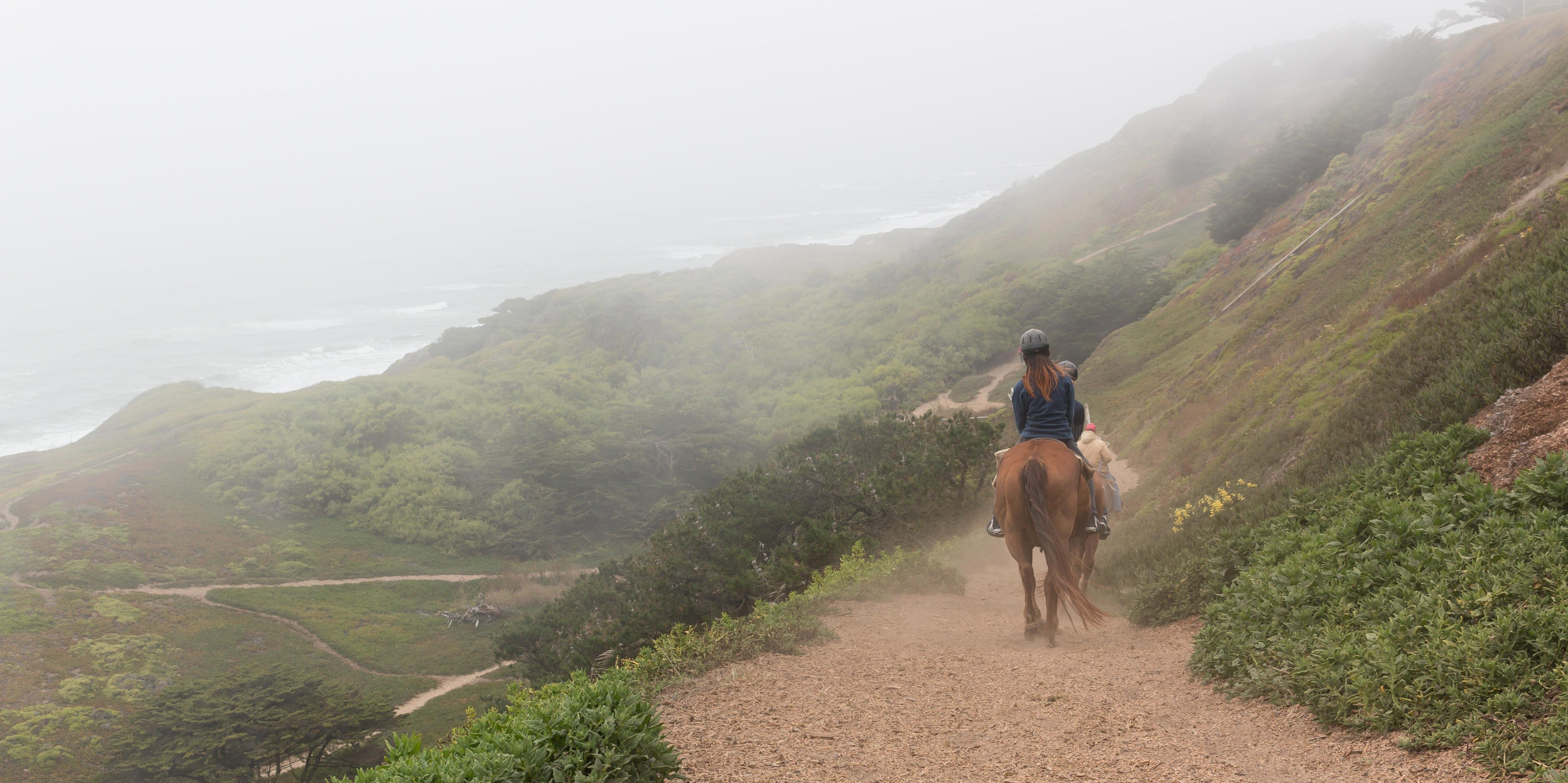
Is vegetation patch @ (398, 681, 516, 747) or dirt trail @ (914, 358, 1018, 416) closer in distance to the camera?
vegetation patch @ (398, 681, 516, 747)

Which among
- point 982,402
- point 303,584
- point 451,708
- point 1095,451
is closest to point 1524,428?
point 1095,451

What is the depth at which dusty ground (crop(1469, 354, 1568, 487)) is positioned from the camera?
5.37 meters

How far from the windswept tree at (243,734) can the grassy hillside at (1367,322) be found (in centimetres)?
2224

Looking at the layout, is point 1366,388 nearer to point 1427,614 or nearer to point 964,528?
point 1427,614

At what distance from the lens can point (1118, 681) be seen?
639 cm

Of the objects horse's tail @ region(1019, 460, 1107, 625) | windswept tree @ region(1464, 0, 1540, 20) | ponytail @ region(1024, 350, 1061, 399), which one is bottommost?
horse's tail @ region(1019, 460, 1107, 625)

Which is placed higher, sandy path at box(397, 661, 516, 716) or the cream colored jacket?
the cream colored jacket

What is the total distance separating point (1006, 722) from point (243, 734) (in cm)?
2453

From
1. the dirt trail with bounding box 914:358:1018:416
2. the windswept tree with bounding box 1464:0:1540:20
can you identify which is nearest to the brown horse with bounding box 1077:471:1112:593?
the dirt trail with bounding box 914:358:1018:416

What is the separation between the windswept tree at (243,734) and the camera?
22125 mm

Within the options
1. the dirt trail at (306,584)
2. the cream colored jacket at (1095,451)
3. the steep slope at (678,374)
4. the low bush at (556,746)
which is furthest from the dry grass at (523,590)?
the low bush at (556,746)

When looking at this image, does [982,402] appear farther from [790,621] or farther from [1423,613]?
[1423,613]

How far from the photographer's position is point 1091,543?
913 cm

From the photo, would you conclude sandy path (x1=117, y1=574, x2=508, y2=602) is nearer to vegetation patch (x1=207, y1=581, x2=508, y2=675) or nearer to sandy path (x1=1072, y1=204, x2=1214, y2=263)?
vegetation patch (x1=207, y1=581, x2=508, y2=675)
